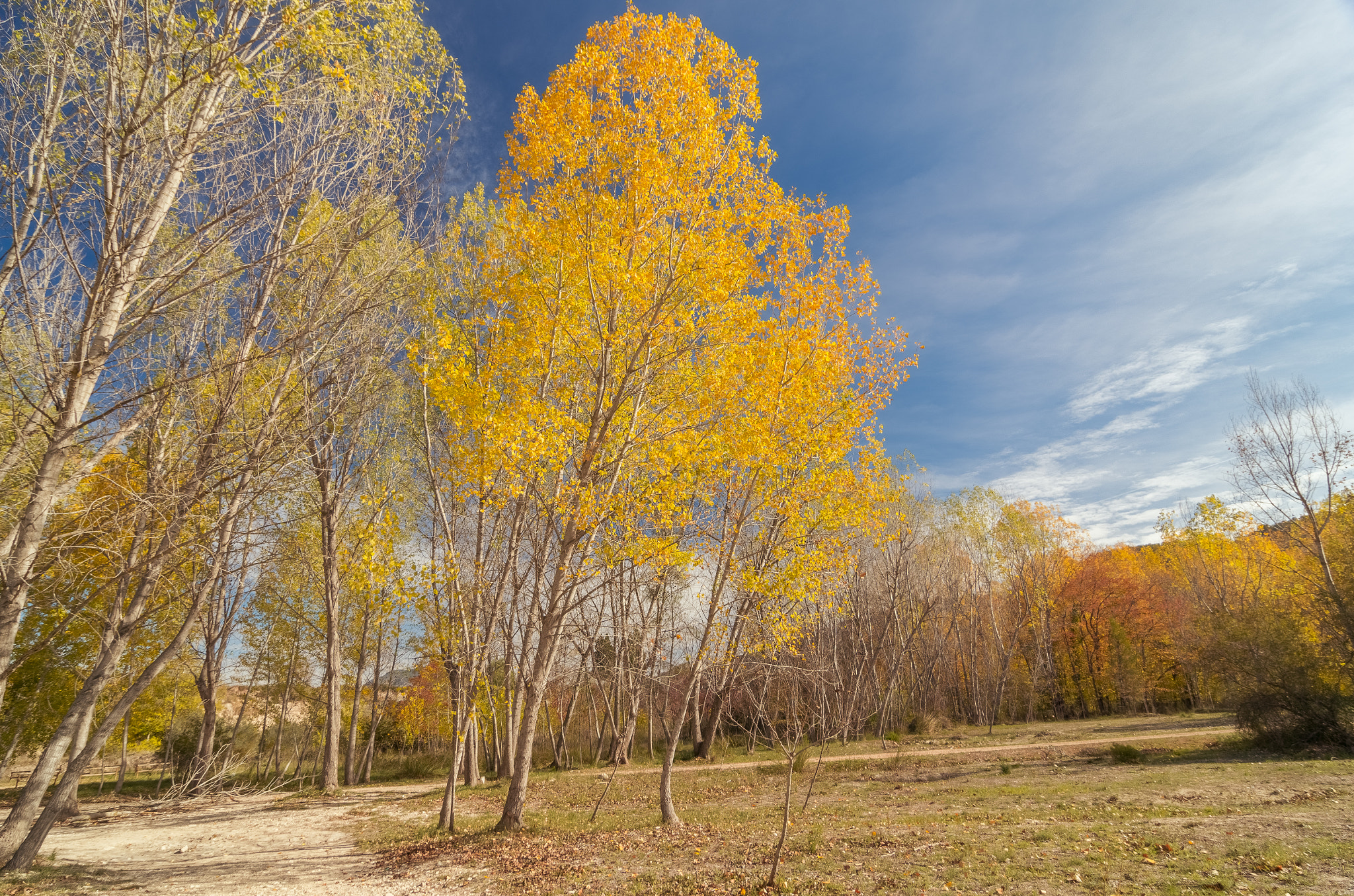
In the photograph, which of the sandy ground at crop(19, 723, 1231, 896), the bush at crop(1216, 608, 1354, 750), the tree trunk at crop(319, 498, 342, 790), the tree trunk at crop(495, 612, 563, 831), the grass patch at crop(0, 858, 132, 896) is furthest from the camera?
the tree trunk at crop(319, 498, 342, 790)

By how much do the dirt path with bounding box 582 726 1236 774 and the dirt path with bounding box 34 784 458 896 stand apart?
8.41 meters

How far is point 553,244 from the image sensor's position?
25.9 feet

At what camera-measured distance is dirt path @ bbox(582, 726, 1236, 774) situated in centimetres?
1722

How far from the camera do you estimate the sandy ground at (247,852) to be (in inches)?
262

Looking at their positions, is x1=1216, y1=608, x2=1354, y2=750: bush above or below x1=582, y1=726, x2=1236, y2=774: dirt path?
above

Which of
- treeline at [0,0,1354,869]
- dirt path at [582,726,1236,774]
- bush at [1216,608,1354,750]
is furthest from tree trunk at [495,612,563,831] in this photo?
bush at [1216,608,1354,750]

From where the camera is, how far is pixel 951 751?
18016mm

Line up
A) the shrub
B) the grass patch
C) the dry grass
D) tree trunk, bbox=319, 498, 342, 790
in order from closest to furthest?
1. the dry grass
2. the grass patch
3. the shrub
4. tree trunk, bbox=319, 498, 342, 790

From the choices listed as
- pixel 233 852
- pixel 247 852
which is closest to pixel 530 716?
pixel 247 852

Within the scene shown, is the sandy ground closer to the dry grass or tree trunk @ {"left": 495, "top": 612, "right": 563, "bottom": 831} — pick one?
the dry grass

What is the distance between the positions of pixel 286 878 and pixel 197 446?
549 cm

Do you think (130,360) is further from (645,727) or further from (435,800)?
(645,727)

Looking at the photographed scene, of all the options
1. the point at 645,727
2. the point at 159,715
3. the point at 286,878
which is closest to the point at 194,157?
the point at 286,878

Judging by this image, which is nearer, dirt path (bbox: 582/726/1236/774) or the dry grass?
the dry grass
